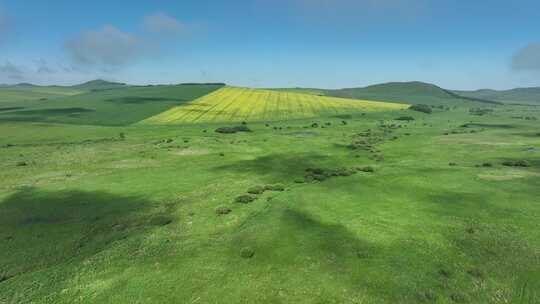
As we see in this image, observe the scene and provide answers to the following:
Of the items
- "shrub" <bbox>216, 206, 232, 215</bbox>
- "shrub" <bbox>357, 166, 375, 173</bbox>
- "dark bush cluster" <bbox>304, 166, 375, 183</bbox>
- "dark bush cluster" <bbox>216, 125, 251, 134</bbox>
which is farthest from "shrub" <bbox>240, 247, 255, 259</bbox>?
"dark bush cluster" <bbox>216, 125, 251, 134</bbox>

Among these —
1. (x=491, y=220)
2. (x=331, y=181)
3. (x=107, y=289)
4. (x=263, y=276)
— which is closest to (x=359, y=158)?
(x=331, y=181)

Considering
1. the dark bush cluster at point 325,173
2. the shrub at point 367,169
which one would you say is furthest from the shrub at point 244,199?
the shrub at point 367,169

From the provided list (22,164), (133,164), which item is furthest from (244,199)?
(22,164)

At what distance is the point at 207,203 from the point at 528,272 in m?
Answer: 34.7

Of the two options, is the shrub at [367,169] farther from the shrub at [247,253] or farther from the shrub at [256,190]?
the shrub at [247,253]

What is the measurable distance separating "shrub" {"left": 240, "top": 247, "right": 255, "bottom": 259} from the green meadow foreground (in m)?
0.16

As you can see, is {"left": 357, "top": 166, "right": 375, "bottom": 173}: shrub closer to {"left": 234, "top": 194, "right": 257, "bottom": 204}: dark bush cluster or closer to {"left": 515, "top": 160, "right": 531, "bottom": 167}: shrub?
{"left": 234, "top": 194, "right": 257, "bottom": 204}: dark bush cluster

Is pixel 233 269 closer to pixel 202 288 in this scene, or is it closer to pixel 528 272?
pixel 202 288

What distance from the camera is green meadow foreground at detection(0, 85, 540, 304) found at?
83.0 feet

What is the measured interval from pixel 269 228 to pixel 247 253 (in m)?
5.88

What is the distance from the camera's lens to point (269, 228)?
35.3 meters

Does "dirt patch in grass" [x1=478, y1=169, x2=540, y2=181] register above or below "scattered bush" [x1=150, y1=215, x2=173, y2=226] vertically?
above

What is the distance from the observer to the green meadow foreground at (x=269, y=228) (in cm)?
2531

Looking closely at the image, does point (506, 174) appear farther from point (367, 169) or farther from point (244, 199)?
point (244, 199)
